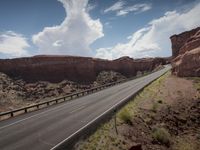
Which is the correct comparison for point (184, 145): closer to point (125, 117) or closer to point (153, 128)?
point (153, 128)

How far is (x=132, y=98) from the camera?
24875 mm

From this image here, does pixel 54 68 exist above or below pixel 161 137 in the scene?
above

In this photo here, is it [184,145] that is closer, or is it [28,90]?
[184,145]

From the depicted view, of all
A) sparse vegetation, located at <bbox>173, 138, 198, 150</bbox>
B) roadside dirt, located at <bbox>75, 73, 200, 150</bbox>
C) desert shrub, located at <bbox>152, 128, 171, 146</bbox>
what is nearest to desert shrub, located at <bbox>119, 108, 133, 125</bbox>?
roadside dirt, located at <bbox>75, 73, 200, 150</bbox>

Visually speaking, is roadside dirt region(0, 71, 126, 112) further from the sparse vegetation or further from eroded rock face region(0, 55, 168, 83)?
the sparse vegetation

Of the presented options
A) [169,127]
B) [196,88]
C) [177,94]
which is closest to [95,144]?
[169,127]

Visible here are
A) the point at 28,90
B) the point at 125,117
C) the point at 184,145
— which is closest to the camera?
the point at 184,145

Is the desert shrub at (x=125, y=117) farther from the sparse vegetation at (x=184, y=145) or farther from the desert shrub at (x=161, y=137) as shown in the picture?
the sparse vegetation at (x=184, y=145)

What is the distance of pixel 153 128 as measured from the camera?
17.6m

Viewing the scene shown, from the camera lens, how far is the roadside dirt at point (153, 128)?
13.7m

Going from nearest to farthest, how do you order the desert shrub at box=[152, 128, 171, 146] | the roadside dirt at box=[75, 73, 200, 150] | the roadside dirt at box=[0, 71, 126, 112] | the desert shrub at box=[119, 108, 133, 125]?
the roadside dirt at box=[75, 73, 200, 150]
the desert shrub at box=[152, 128, 171, 146]
the desert shrub at box=[119, 108, 133, 125]
the roadside dirt at box=[0, 71, 126, 112]

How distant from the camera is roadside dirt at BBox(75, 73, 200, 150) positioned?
45.0 feet

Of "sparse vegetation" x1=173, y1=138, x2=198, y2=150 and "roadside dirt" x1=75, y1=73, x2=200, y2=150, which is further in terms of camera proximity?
"sparse vegetation" x1=173, y1=138, x2=198, y2=150

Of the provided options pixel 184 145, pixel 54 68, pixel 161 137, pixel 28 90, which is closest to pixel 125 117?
pixel 161 137
